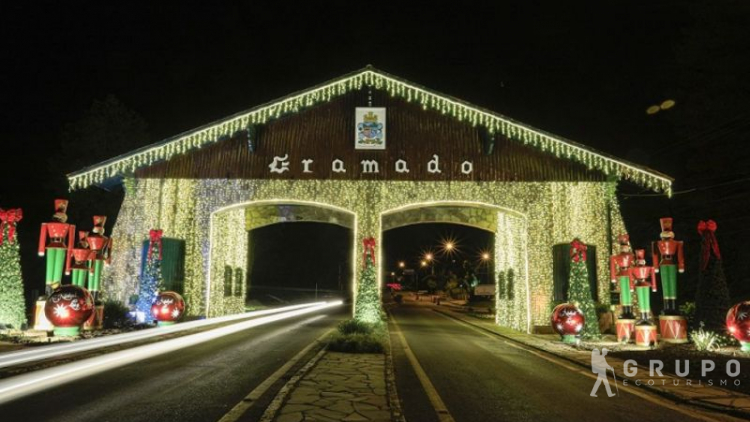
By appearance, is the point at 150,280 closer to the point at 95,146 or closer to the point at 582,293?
the point at 582,293

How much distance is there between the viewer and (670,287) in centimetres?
1616

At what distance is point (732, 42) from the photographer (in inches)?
1213

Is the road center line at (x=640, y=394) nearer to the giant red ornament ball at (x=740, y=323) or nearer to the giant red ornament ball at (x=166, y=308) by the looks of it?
the giant red ornament ball at (x=740, y=323)

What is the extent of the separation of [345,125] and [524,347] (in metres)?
11.6

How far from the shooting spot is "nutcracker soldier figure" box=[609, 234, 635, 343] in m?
16.4

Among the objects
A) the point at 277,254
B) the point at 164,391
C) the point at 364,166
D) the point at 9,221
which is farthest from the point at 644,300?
the point at 277,254

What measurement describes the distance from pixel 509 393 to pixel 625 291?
10.4 meters

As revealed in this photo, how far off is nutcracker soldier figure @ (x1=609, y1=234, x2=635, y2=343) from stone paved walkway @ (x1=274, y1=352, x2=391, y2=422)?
9548 millimetres

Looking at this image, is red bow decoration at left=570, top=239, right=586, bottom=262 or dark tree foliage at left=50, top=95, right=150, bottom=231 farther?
dark tree foliage at left=50, top=95, right=150, bottom=231

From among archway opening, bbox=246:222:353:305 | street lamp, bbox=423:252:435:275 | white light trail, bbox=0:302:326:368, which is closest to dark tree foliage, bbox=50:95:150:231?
archway opening, bbox=246:222:353:305

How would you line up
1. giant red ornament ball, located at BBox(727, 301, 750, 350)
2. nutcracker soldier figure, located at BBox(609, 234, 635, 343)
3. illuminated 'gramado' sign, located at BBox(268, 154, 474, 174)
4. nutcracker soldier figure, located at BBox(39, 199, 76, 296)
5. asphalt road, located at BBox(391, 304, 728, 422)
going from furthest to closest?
illuminated 'gramado' sign, located at BBox(268, 154, 474, 174) → nutcracker soldier figure, located at BBox(39, 199, 76, 296) → nutcracker soldier figure, located at BBox(609, 234, 635, 343) → giant red ornament ball, located at BBox(727, 301, 750, 350) → asphalt road, located at BBox(391, 304, 728, 422)

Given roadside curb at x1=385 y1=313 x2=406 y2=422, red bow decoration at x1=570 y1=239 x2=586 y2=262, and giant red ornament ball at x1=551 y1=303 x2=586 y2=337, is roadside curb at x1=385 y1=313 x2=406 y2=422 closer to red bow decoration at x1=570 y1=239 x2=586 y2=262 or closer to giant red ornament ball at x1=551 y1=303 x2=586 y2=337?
giant red ornament ball at x1=551 y1=303 x2=586 y2=337

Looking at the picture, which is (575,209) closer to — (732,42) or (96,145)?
(732,42)

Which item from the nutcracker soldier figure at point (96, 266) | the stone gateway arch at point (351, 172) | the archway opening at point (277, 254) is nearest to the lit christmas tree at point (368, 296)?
the stone gateway arch at point (351, 172)
